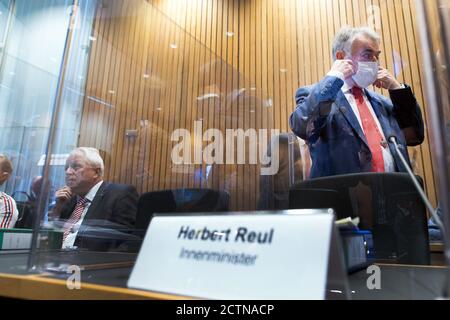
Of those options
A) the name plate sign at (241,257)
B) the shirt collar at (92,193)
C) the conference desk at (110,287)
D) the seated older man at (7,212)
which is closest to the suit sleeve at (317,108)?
the conference desk at (110,287)

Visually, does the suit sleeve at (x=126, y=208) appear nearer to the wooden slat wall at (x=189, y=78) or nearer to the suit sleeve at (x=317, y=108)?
the wooden slat wall at (x=189, y=78)

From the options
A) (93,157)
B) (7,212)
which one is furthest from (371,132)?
(7,212)

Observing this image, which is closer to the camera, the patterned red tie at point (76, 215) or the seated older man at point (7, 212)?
the patterned red tie at point (76, 215)

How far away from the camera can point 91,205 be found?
128 cm

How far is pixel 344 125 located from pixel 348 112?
45mm

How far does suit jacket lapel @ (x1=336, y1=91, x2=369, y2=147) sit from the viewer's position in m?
0.92

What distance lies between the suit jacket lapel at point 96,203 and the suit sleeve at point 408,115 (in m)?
1.12

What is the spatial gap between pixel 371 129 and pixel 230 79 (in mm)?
1300

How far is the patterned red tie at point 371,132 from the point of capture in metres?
0.87

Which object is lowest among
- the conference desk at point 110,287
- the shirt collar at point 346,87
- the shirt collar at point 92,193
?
the conference desk at point 110,287

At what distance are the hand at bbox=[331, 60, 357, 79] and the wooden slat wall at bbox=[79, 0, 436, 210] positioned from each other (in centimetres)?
29

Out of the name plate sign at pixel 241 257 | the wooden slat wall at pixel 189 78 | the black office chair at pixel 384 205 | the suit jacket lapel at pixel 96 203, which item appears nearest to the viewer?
the name plate sign at pixel 241 257
